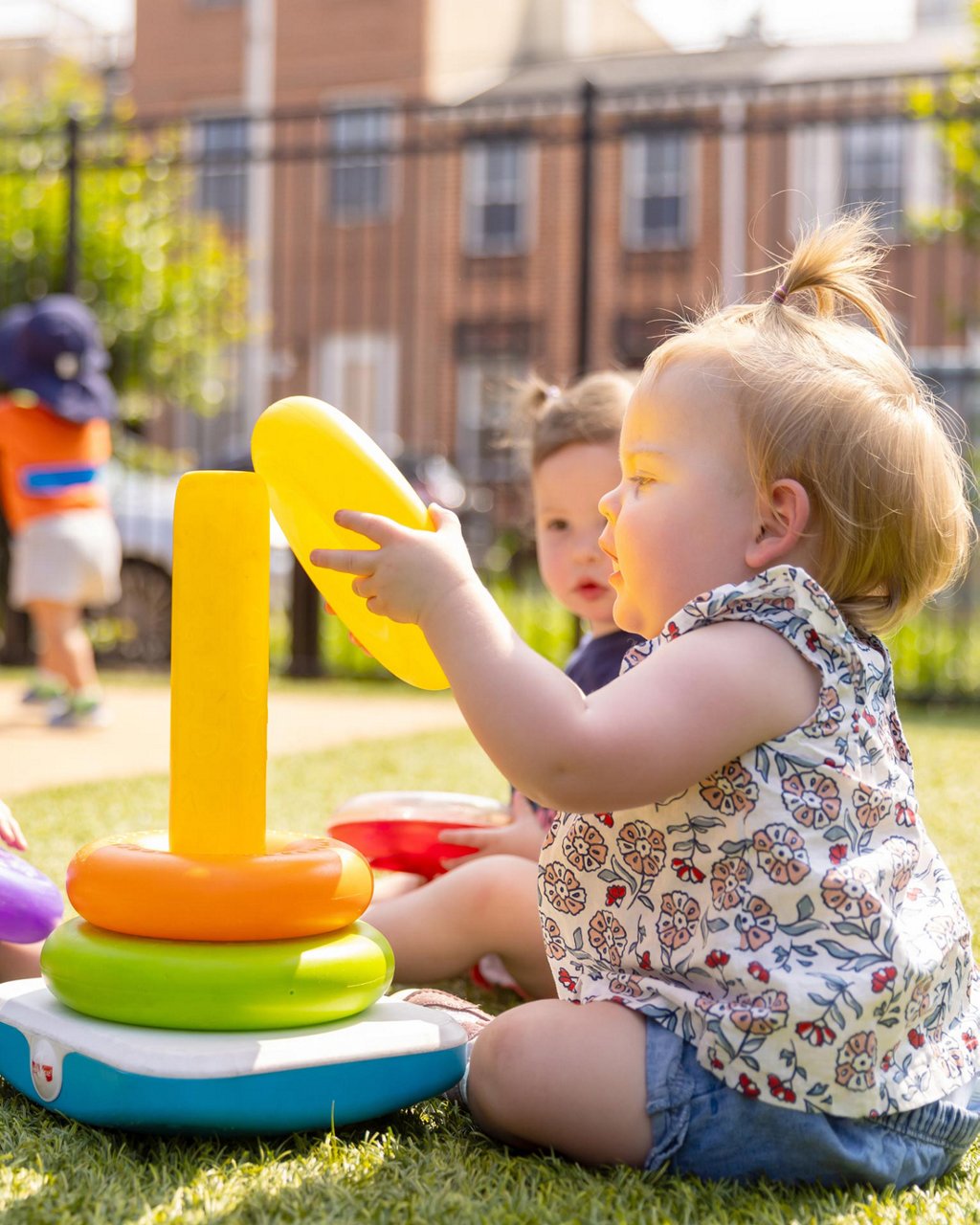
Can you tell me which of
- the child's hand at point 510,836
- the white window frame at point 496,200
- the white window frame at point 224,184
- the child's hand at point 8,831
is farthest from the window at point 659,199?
the child's hand at point 8,831

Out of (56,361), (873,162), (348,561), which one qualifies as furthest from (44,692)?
(873,162)

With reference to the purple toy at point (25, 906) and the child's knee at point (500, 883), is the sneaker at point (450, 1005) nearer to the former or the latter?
the child's knee at point (500, 883)

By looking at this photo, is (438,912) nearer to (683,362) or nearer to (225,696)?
(225,696)

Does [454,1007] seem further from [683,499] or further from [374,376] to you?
[374,376]

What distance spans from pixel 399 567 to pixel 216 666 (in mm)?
302

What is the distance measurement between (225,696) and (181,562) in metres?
0.15

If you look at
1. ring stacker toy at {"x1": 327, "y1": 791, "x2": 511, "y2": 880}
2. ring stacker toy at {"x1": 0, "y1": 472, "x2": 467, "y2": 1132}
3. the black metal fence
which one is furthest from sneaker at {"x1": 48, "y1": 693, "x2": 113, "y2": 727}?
the black metal fence

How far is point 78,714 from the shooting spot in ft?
17.6

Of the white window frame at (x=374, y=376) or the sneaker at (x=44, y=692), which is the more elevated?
the white window frame at (x=374, y=376)

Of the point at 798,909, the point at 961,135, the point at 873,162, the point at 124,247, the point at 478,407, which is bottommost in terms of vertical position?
the point at 798,909

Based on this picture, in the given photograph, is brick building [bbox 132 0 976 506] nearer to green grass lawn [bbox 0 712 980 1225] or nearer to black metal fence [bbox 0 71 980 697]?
black metal fence [bbox 0 71 980 697]

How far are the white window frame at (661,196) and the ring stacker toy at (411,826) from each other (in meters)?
13.6

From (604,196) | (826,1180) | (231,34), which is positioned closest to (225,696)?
(826,1180)

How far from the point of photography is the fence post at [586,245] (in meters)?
7.12
